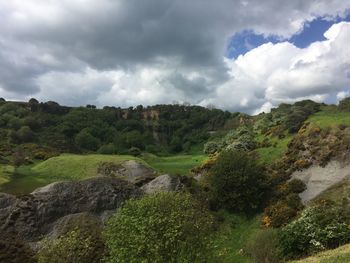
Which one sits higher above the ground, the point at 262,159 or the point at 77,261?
the point at 262,159

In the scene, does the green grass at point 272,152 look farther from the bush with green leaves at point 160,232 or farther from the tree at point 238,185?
the bush with green leaves at point 160,232

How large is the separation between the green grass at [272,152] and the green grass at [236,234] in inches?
626

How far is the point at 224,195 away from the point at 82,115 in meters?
139

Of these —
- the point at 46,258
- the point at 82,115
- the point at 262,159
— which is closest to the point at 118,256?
the point at 46,258

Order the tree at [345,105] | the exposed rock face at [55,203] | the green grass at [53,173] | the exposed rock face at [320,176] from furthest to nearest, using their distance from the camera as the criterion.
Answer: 1. the tree at [345,105]
2. the green grass at [53,173]
3. the exposed rock face at [320,176]
4. the exposed rock face at [55,203]

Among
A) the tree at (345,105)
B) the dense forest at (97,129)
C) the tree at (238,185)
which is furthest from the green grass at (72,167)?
the dense forest at (97,129)

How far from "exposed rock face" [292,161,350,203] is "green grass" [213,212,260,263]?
637 cm

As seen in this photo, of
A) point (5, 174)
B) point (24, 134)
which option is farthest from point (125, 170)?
point (24, 134)

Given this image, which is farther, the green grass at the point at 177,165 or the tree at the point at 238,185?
the green grass at the point at 177,165

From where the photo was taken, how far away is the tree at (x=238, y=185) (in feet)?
143

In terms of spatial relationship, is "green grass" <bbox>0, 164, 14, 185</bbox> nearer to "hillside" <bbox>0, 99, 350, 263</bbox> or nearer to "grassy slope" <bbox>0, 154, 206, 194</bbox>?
"grassy slope" <bbox>0, 154, 206, 194</bbox>

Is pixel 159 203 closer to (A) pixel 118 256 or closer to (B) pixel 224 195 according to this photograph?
(A) pixel 118 256

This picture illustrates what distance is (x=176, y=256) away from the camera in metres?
20.5

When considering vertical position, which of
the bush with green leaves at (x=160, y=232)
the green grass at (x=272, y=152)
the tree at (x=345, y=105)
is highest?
the tree at (x=345, y=105)
